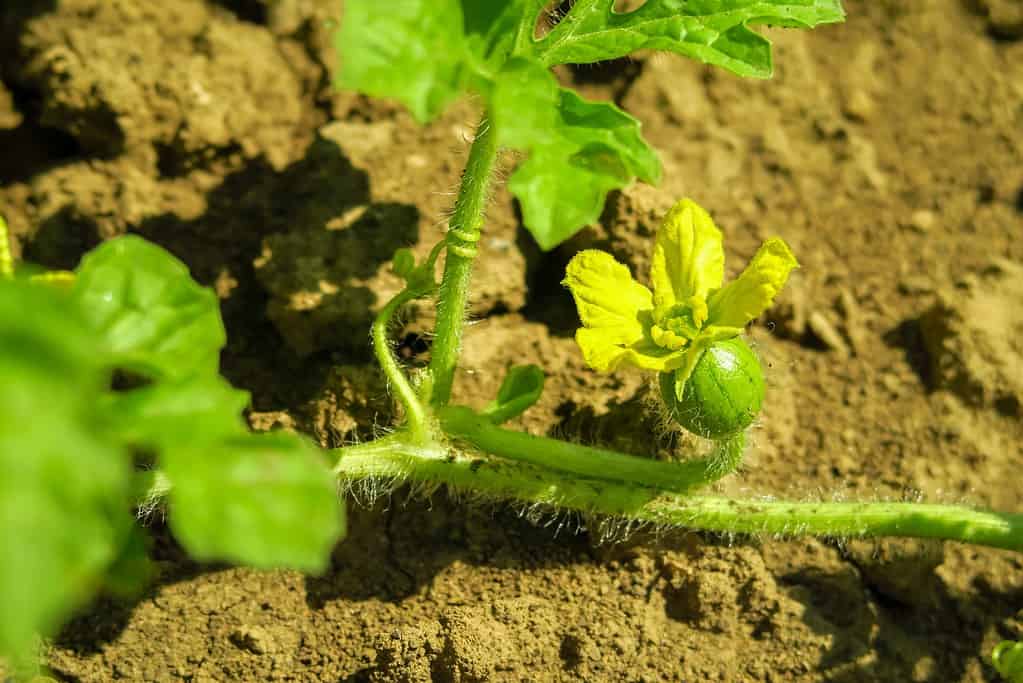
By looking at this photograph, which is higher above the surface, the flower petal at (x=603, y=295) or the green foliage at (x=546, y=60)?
the green foliage at (x=546, y=60)

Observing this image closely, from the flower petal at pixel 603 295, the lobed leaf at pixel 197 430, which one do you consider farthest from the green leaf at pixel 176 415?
the flower petal at pixel 603 295

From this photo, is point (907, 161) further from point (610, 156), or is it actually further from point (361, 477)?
point (361, 477)

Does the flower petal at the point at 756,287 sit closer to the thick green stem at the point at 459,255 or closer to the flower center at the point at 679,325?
the flower center at the point at 679,325

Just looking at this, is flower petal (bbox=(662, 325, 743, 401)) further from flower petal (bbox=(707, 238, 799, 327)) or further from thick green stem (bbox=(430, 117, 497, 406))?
thick green stem (bbox=(430, 117, 497, 406))

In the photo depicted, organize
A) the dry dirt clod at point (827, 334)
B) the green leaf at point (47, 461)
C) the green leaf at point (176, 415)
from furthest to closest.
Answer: the dry dirt clod at point (827, 334), the green leaf at point (176, 415), the green leaf at point (47, 461)

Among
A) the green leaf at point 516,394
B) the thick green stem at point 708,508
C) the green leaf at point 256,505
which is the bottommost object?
the thick green stem at point 708,508

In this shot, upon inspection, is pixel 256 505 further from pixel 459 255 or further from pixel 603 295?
pixel 603 295

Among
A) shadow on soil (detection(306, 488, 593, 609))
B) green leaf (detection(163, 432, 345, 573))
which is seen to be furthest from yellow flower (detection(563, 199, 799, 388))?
green leaf (detection(163, 432, 345, 573))
